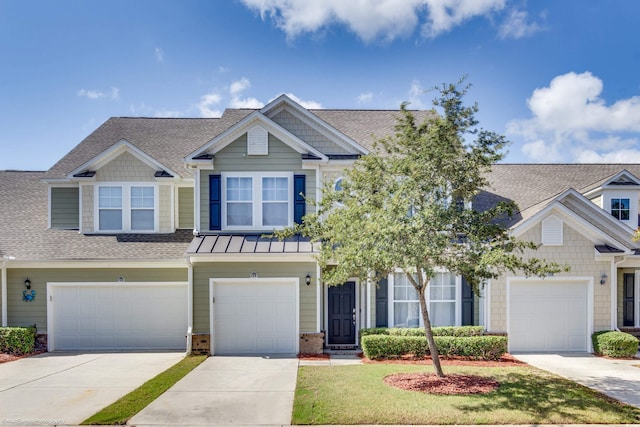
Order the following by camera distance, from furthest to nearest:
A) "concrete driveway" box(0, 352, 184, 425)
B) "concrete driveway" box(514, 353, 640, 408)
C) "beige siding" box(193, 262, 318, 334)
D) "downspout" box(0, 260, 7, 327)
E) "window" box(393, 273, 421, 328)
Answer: "downspout" box(0, 260, 7, 327)
"window" box(393, 273, 421, 328)
"beige siding" box(193, 262, 318, 334)
"concrete driveway" box(514, 353, 640, 408)
"concrete driveway" box(0, 352, 184, 425)

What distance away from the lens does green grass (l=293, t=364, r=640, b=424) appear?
8.02m

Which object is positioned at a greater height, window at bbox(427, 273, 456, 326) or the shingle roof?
the shingle roof

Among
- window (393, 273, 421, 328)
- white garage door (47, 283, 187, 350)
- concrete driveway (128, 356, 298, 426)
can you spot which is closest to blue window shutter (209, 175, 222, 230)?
white garage door (47, 283, 187, 350)

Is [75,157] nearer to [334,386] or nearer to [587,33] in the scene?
[334,386]

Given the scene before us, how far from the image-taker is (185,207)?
55.3 ft

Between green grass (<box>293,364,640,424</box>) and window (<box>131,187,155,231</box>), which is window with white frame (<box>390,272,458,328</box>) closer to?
green grass (<box>293,364,640,424</box>)

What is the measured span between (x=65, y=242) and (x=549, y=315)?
16595 millimetres

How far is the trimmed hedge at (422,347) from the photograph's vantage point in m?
13.5

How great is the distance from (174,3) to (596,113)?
21.4m

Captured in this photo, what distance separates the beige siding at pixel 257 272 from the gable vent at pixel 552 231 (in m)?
7.47

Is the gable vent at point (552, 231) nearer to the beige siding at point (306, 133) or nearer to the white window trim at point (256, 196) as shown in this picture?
the beige siding at point (306, 133)

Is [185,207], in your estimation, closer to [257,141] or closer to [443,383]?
[257,141]

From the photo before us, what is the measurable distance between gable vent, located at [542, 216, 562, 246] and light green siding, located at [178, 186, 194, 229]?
1223 cm

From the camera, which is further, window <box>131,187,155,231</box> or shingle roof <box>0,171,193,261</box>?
window <box>131,187,155,231</box>
